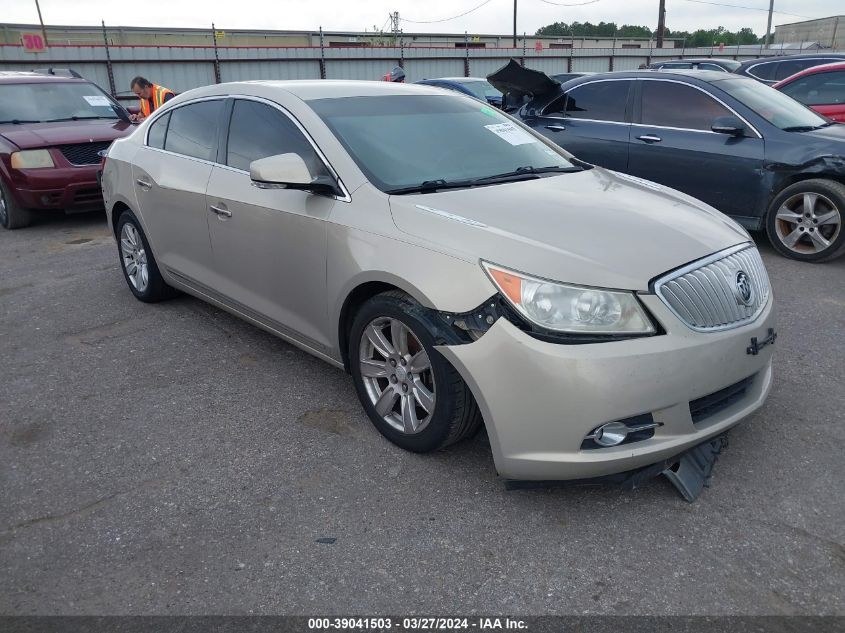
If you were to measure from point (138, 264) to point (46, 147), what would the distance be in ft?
11.5

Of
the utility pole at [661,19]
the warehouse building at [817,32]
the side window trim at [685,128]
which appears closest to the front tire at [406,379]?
the side window trim at [685,128]

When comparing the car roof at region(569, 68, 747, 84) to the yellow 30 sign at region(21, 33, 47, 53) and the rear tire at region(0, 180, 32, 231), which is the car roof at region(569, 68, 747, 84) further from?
the yellow 30 sign at region(21, 33, 47, 53)

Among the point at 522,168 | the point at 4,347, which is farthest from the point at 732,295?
the point at 4,347

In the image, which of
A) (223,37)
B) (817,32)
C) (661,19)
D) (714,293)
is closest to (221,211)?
(714,293)

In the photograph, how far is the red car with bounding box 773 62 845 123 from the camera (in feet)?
29.9

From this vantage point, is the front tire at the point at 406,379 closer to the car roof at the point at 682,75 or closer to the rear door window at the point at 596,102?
the rear door window at the point at 596,102

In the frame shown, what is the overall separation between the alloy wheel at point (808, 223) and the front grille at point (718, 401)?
3881 mm

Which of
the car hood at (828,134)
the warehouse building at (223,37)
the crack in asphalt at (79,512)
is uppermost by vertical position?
the warehouse building at (223,37)

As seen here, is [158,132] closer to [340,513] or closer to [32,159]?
[340,513]

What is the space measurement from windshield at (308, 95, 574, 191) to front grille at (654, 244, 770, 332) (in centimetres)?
123

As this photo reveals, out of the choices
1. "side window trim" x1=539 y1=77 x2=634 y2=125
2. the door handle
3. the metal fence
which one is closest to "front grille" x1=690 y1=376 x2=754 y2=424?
the door handle

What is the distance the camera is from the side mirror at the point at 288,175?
3334mm

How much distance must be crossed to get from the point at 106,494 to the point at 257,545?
2.63ft

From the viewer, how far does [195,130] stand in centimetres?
456
